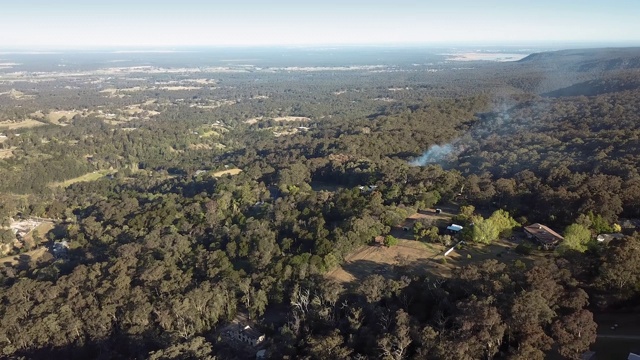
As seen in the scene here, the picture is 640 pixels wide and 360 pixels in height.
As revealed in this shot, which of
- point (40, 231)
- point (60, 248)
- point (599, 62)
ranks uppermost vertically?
point (599, 62)

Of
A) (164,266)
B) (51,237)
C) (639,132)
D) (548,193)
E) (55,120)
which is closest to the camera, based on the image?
(164,266)

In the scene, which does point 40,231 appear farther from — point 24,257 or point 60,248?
point 60,248

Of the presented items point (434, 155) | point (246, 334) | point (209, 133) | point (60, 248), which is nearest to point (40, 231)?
point (60, 248)

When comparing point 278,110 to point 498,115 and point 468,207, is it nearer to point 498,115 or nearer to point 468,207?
point 498,115

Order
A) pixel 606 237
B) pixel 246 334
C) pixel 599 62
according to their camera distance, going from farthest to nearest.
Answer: pixel 599 62 → pixel 606 237 → pixel 246 334

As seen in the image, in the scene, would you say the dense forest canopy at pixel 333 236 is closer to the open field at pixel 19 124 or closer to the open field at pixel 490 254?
the open field at pixel 490 254

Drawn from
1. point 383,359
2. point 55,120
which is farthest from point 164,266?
point 55,120

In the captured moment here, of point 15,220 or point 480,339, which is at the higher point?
point 480,339

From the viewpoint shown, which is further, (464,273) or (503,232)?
(503,232)
